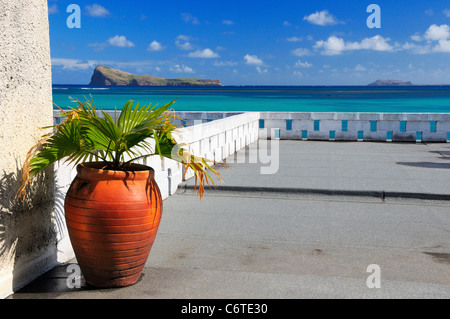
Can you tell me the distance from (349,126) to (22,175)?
13.2 metres

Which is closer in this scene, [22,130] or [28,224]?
[22,130]

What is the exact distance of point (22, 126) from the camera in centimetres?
400

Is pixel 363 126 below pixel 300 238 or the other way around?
the other way around

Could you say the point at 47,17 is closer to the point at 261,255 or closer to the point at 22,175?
the point at 22,175

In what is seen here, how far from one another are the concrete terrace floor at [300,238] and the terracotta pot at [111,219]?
0.78 feet

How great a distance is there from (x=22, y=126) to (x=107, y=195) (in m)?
0.95

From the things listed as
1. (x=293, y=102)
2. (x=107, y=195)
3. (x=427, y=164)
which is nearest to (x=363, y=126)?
(x=427, y=164)

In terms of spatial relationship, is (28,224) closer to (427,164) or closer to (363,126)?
(427,164)

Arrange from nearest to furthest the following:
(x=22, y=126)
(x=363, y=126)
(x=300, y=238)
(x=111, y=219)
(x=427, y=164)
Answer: (x=111, y=219), (x=22, y=126), (x=300, y=238), (x=427, y=164), (x=363, y=126)

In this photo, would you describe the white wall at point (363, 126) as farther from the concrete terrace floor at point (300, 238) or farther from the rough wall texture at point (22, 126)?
the rough wall texture at point (22, 126)

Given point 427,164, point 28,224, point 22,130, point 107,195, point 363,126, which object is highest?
point 22,130

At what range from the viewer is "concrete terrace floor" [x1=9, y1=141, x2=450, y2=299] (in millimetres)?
4098

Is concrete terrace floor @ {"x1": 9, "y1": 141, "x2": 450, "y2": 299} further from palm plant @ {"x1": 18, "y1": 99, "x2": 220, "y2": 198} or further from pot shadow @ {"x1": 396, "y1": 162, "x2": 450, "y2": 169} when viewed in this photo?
palm plant @ {"x1": 18, "y1": 99, "x2": 220, "y2": 198}

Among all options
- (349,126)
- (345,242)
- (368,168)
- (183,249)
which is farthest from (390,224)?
(349,126)
